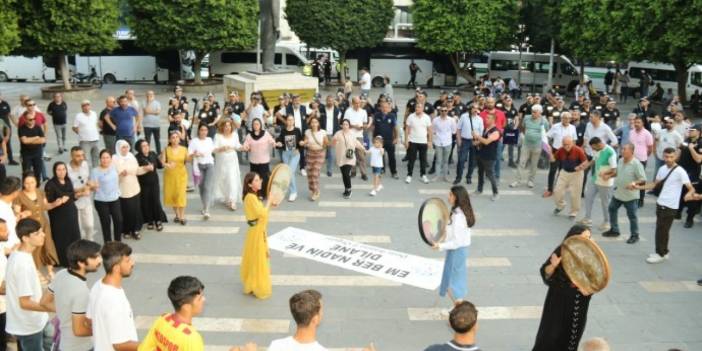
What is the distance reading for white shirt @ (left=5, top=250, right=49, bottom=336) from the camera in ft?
17.4

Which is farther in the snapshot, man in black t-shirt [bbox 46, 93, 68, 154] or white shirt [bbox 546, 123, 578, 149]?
man in black t-shirt [bbox 46, 93, 68, 154]

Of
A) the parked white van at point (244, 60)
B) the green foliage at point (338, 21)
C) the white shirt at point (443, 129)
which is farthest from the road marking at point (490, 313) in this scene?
the parked white van at point (244, 60)

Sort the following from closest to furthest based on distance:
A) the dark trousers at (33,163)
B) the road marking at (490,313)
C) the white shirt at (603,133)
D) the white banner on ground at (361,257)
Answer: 1. the road marking at (490,313)
2. the white banner on ground at (361,257)
3. the white shirt at (603,133)
4. the dark trousers at (33,163)

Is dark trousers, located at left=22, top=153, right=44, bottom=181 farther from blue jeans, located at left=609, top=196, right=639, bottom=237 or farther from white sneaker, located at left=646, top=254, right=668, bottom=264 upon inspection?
white sneaker, located at left=646, top=254, right=668, bottom=264

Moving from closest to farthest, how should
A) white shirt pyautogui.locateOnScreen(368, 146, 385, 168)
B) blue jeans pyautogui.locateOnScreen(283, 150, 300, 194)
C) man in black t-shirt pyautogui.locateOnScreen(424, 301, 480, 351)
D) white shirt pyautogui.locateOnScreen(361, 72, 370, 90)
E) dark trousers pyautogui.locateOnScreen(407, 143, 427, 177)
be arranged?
man in black t-shirt pyautogui.locateOnScreen(424, 301, 480, 351) → blue jeans pyautogui.locateOnScreen(283, 150, 300, 194) → white shirt pyautogui.locateOnScreen(368, 146, 385, 168) → dark trousers pyautogui.locateOnScreen(407, 143, 427, 177) → white shirt pyautogui.locateOnScreen(361, 72, 370, 90)

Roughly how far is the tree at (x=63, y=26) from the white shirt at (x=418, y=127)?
20.4 m

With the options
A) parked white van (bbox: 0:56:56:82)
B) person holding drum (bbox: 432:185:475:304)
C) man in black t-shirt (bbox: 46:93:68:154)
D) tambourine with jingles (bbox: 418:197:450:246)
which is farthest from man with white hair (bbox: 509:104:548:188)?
parked white van (bbox: 0:56:56:82)

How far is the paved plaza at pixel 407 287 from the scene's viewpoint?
7.33 m

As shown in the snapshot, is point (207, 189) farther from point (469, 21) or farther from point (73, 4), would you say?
point (469, 21)

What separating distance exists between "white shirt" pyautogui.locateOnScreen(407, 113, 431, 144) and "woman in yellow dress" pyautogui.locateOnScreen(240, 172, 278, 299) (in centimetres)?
631

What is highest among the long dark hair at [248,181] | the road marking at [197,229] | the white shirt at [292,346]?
the long dark hair at [248,181]

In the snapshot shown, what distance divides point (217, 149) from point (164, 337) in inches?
293

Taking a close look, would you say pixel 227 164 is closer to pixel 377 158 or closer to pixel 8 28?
pixel 377 158

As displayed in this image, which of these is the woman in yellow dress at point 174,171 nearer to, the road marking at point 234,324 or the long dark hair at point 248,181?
the long dark hair at point 248,181
